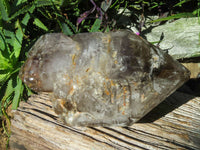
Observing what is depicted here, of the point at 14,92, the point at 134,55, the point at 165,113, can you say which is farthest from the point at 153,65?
the point at 14,92

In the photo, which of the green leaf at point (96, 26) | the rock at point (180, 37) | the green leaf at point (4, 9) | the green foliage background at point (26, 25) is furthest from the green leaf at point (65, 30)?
the rock at point (180, 37)

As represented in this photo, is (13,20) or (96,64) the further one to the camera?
(13,20)

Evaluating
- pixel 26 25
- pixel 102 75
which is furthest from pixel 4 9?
pixel 102 75

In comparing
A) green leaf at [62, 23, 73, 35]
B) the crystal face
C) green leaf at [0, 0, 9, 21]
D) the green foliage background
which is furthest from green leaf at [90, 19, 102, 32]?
green leaf at [0, 0, 9, 21]

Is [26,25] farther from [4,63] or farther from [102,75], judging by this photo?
[102,75]

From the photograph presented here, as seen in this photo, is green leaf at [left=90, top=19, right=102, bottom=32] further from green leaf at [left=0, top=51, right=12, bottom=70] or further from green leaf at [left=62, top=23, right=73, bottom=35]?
green leaf at [left=0, top=51, right=12, bottom=70]

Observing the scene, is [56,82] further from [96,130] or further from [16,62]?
[16,62]
